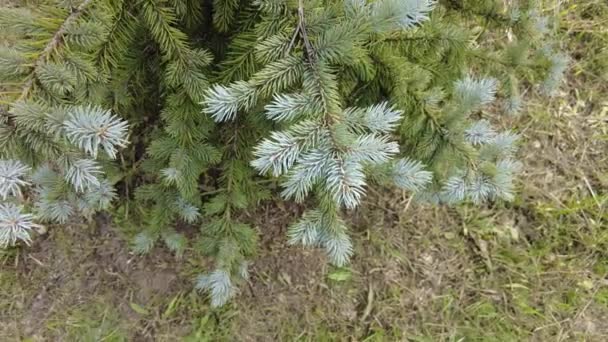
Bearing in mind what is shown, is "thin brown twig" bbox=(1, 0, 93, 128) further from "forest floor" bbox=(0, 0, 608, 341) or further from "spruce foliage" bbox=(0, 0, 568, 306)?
"forest floor" bbox=(0, 0, 608, 341)

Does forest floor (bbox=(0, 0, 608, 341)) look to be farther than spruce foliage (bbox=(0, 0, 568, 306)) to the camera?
Yes

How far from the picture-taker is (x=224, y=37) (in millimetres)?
1817

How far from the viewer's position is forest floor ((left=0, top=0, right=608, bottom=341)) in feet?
8.11

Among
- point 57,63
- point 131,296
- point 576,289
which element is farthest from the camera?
point 576,289

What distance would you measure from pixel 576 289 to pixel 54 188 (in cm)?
267

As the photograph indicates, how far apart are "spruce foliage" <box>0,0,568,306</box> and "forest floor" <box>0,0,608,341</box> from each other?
0.19 metres

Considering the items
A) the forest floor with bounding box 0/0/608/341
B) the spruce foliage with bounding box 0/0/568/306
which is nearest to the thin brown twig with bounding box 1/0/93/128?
the spruce foliage with bounding box 0/0/568/306

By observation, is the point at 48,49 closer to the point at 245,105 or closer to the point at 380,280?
the point at 245,105

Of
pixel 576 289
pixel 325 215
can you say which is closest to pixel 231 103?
pixel 325 215

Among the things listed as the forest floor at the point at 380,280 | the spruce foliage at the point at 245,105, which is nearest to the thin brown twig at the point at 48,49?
the spruce foliage at the point at 245,105

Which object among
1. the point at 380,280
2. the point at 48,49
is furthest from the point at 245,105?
the point at 380,280

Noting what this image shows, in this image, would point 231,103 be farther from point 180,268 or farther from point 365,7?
point 180,268

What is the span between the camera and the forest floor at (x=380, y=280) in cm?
247

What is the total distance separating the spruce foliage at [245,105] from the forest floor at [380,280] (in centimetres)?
19
